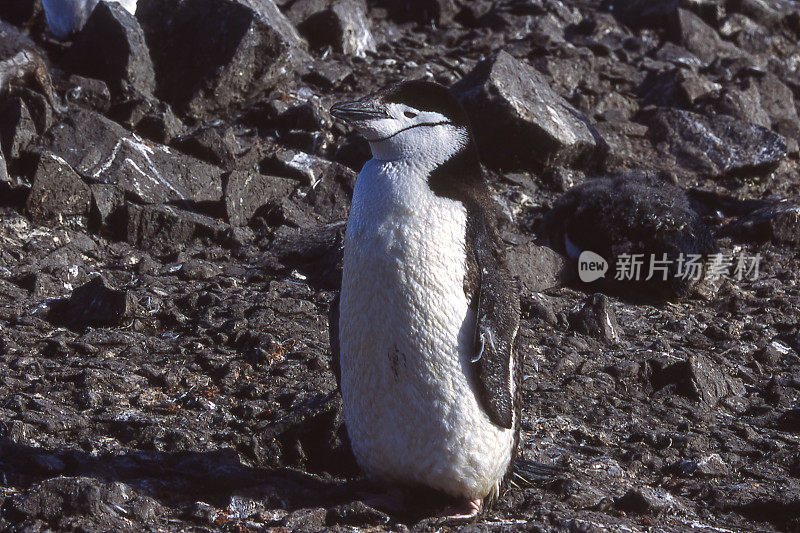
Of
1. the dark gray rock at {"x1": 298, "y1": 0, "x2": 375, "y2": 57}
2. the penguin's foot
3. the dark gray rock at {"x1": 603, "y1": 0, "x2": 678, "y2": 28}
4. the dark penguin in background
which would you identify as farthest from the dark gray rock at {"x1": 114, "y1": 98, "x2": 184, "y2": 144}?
the dark gray rock at {"x1": 603, "y1": 0, "x2": 678, "y2": 28}

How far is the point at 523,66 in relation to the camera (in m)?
6.96

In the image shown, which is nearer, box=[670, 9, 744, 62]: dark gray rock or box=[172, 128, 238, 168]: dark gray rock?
box=[172, 128, 238, 168]: dark gray rock

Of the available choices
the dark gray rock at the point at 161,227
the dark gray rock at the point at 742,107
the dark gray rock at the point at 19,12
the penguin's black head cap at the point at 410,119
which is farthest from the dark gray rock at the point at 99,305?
the dark gray rock at the point at 742,107

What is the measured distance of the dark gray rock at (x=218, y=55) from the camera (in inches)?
268

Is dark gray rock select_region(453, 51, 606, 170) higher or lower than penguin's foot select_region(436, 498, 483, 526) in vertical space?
higher

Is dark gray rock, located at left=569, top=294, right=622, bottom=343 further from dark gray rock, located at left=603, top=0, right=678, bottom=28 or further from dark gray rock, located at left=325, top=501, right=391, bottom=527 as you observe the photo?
dark gray rock, located at left=603, top=0, right=678, bottom=28

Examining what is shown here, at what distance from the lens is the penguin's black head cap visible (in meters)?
3.15

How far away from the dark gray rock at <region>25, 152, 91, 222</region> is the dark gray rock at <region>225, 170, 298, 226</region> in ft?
2.69

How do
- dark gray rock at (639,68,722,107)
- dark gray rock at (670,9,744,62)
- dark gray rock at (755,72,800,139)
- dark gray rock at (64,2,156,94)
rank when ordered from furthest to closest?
dark gray rock at (670,9,744,62), dark gray rock at (755,72,800,139), dark gray rock at (639,68,722,107), dark gray rock at (64,2,156,94)

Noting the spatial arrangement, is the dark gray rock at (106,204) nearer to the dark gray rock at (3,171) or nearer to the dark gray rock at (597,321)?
the dark gray rock at (3,171)

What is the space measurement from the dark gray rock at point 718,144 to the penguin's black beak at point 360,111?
16.1ft

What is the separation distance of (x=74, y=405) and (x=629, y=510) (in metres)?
2.16

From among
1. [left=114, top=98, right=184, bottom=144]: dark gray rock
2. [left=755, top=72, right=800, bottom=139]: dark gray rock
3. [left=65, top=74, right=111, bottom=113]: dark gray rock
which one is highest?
[left=755, top=72, right=800, bottom=139]: dark gray rock

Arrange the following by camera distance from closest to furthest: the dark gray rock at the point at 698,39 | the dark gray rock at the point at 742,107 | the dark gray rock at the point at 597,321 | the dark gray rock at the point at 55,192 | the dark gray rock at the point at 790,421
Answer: the dark gray rock at the point at 790,421 < the dark gray rock at the point at 597,321 < the dark gray rock at the point at 55,192 < the dark gray rock at the point at 742,107 < the dark gray rock at the point at 698,39
